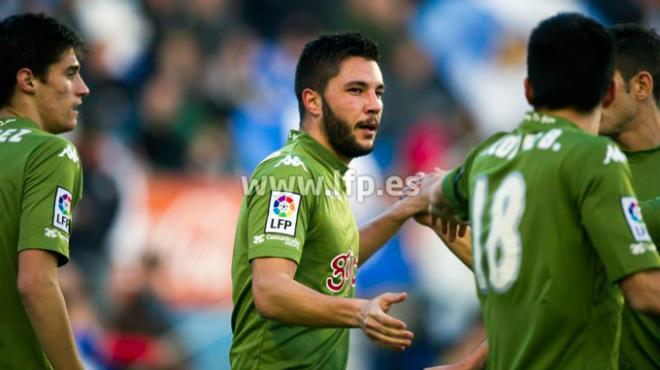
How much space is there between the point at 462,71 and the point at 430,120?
0.67m

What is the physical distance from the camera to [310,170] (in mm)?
5648

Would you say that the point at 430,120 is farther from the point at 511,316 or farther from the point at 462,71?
the point at 511,316

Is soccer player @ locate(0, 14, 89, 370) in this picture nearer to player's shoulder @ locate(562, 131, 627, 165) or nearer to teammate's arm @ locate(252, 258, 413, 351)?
teammate's arm @ locate(252, 258, 413, 351)

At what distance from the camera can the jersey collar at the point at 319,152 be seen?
592 cm

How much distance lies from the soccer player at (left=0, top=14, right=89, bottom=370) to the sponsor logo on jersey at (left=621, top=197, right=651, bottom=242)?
2579 mm

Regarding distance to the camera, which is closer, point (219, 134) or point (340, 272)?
point (340, 272)

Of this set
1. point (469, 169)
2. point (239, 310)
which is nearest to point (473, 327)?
point (239, 310)

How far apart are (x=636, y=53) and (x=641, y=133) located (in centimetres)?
41

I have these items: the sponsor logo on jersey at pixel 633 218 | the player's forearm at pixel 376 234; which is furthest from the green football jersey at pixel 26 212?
the sponsor logo on jersey at pixel 633 218

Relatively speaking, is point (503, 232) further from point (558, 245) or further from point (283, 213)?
point (283, 213)

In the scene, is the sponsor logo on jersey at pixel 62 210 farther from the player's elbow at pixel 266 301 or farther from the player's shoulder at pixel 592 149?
the player's shoulder at pixel 592 149

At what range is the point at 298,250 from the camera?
5.28 metres

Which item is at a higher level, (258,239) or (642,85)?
(642,85)

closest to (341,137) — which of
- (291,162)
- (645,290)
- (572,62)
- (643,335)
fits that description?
(291,162)
